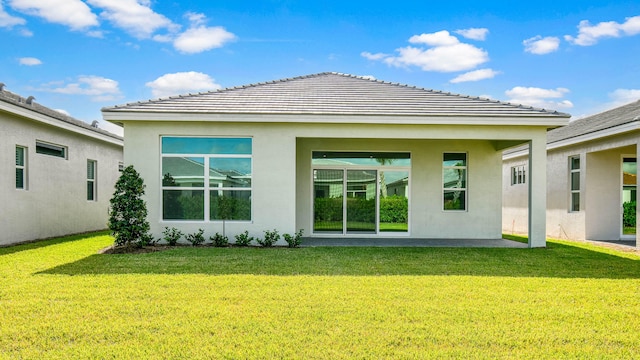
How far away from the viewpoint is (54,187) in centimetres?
1505

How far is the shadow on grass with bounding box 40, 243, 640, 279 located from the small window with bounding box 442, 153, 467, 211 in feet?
9.35

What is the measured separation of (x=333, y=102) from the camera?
13.1 meters

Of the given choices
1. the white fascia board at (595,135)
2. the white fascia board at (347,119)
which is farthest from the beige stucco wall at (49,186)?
the white fascia board at (595,135)

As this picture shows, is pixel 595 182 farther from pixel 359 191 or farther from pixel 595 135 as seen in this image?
pixel 359 191

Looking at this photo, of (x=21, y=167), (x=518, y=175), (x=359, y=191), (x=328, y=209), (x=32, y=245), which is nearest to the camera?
(x=32, y=245)

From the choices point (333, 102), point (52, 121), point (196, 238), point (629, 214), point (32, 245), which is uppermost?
point (333, 102)

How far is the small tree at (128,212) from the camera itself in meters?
11.2

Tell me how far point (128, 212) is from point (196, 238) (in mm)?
1795

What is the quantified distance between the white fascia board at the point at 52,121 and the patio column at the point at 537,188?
13358mm

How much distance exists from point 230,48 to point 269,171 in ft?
24.4

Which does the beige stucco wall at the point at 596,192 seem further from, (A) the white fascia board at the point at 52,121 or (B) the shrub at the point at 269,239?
(A) the white fascia board at the point at 52,121

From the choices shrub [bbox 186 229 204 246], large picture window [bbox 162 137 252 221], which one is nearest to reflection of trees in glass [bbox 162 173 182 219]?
large picture window [bbox 162 137 252 221]

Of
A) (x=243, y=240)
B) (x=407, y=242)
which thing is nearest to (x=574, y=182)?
(x=407, y=242)

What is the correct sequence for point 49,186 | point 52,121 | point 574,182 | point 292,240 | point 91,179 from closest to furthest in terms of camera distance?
point 292,240
point 52,121
point 49,186
point 574,182
point 91,179
